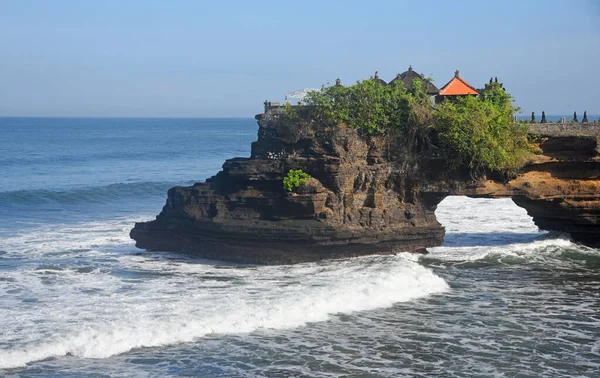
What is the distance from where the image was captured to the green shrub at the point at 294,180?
79.7 feet

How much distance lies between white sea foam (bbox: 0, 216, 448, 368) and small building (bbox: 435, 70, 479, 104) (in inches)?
291

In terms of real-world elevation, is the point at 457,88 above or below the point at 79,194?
above

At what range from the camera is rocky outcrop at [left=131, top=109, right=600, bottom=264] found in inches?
965

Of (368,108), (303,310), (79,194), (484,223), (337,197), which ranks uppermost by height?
(368,108)

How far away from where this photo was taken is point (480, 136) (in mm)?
24906

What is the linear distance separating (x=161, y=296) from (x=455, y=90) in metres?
14.4

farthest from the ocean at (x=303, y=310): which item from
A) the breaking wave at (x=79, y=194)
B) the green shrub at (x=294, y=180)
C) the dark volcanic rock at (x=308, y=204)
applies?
the breaking wave at (x=79, y=194)

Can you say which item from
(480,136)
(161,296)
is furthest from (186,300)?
(480,136)

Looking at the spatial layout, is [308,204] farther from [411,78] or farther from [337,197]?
[411,78]

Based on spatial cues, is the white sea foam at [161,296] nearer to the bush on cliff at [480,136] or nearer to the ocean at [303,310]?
the ocean at [303,310]

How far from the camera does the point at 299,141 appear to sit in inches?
1007

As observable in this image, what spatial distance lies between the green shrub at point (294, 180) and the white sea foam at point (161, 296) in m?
2.48

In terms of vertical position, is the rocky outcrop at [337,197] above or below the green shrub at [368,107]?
below

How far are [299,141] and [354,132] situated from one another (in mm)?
1821
